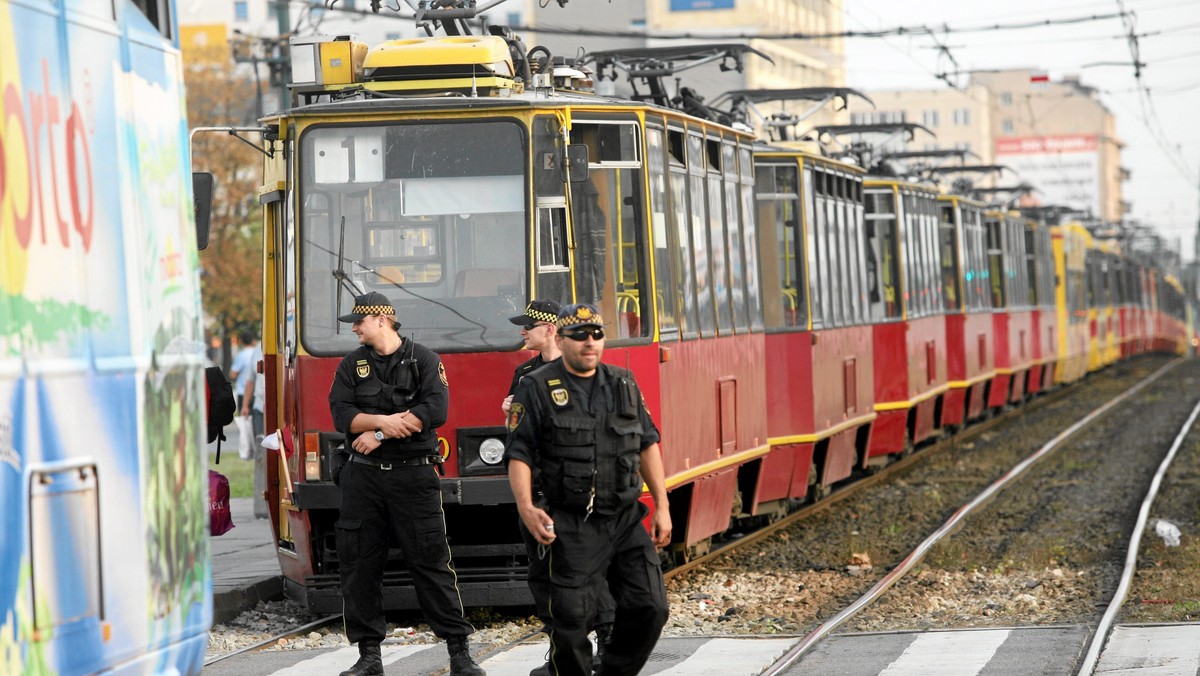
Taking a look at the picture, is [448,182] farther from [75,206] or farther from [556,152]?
[75,206]

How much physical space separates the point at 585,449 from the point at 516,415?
0.29 metres

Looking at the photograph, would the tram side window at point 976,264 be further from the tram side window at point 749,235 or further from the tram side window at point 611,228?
the tram side window at point 611,228

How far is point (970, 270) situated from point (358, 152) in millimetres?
18182

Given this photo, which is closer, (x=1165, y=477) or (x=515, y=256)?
(x=515, y=256)

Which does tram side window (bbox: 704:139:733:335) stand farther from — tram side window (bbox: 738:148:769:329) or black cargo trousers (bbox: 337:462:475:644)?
black cargo trousers (bbox: 337:462:475:644)

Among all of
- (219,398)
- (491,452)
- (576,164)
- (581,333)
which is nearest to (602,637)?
(581,333)

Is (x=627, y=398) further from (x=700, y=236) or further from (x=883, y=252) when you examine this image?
(x=883, y=252)

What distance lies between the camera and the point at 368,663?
8875mm

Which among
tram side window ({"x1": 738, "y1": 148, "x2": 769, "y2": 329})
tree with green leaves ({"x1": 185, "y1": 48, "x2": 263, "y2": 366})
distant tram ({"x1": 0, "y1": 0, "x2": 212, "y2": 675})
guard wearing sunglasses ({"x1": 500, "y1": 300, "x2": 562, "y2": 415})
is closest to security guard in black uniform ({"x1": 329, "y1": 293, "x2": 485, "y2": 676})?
guard wearing sunglasses ({"x1": 500, "y1": 300, "x2": 562, "y2": 415})

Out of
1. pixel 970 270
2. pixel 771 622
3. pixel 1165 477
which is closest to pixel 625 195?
pixel 771 622

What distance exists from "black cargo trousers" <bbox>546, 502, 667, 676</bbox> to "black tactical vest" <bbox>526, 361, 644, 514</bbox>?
8 cm

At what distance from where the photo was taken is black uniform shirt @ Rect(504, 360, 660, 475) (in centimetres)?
742

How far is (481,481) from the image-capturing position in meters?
10.4

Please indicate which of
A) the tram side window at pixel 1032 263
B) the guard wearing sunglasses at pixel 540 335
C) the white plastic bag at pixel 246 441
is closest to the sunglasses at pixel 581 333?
the guard wearing sunglasses at pixel 540 335
